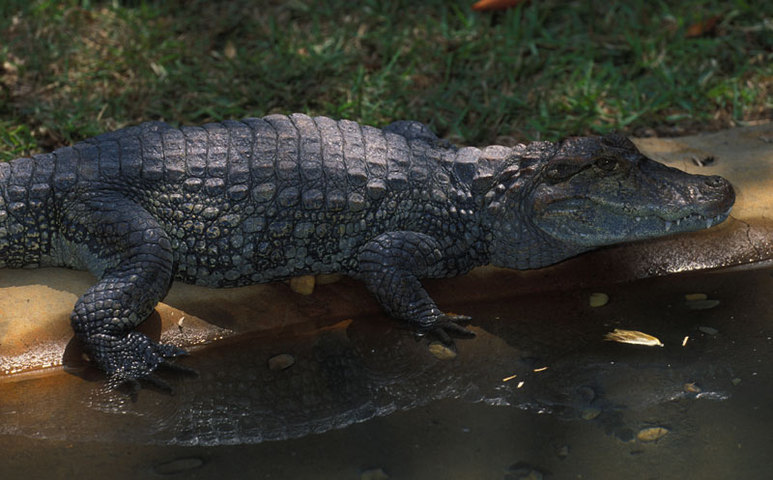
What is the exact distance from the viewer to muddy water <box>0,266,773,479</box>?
330 centimetres

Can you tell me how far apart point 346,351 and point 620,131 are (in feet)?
8.14

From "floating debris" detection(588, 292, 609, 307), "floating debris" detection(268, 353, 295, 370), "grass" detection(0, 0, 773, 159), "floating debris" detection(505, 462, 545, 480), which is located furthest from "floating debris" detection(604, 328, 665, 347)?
"grass" detection(0, 0, 773, 159)

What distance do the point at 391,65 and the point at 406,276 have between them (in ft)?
7.19

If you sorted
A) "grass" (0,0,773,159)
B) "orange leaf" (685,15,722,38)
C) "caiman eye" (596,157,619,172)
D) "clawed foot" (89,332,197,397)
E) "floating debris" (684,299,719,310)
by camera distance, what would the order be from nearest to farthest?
"clawed foot" (89,332,197,397) < "caiman eye" (596,157,619,172) < "floating debris" (684,299,719,310) < "grass" (0,0,773,159) < "orange leaf" (685,15,722,38)

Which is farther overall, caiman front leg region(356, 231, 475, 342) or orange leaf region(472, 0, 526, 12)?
orange leaf region(472, 0, 526, 12)

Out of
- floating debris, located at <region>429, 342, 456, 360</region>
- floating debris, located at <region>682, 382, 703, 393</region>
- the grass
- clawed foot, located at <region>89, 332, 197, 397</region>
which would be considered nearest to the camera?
floating debris, located at <region>682, 382, 703, 393</region>

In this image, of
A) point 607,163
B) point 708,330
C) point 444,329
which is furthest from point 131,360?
point 708,330

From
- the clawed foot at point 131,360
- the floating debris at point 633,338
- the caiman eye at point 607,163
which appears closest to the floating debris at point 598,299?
the floating debris at point 633,338

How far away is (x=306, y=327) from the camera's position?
13.4ft

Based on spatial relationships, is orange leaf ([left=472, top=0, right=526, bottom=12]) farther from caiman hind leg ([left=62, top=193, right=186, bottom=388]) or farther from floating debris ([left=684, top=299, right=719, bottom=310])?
caiman hind leg ([left=62, top=193, right=186, bottom=388])

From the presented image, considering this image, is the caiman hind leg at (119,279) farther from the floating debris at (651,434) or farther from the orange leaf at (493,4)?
the orange leaf at (493,4)

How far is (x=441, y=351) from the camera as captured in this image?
3.96 m

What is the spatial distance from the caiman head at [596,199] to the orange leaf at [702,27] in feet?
7.88

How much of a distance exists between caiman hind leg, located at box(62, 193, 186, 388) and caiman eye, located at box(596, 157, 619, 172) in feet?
6.72
